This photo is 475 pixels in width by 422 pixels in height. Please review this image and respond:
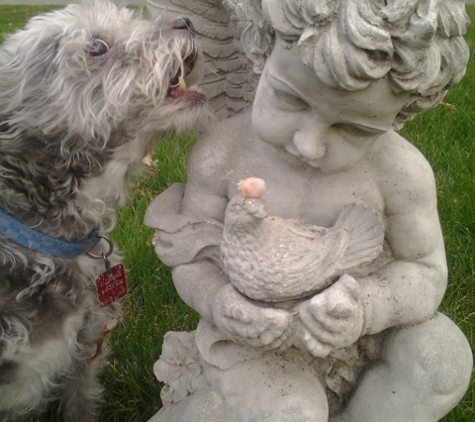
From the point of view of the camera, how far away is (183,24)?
1680mm

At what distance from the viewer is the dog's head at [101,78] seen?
1686 mm

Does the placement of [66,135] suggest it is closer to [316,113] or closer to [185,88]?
[185,88]

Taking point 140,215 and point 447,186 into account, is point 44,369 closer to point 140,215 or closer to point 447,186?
point 140,215

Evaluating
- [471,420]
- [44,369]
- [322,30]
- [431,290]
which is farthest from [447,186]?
[322,30]

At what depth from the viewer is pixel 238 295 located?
128 cm

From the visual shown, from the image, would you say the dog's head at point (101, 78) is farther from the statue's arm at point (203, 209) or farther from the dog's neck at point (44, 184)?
the statue's arm at point (203, 209)

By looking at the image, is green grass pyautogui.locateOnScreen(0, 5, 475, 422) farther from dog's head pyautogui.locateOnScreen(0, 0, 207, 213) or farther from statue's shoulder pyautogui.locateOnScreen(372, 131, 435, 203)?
statue's shoulder pyautogui.locateOnScreen(372, 131, 435, 203)

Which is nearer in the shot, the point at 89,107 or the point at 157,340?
the point at 89,107

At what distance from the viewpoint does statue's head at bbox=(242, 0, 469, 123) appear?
3.18ft

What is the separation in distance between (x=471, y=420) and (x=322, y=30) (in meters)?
1.47

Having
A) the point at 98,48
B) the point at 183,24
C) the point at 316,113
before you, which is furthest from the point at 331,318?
the point at 98,48

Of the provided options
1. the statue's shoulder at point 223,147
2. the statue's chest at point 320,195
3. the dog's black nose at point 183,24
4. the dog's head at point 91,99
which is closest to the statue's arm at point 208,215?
the statue's shoulder at point 223,147

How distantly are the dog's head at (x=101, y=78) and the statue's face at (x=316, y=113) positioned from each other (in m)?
0.47

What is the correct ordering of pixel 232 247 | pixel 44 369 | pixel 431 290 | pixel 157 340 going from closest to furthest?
pixel 232 247, pixel 431 290, pixel 44 369, pixel 157 340
